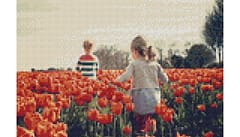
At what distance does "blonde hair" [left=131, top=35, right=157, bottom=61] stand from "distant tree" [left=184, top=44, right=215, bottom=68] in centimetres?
20

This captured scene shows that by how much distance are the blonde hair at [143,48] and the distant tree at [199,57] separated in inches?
7.8

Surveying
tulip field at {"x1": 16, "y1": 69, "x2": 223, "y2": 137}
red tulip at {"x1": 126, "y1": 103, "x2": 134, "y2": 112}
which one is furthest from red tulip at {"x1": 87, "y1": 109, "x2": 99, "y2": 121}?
red tulip at {"x1": 126, "y1": 103, "x2": 134, "y2": 112}

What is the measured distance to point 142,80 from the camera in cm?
301

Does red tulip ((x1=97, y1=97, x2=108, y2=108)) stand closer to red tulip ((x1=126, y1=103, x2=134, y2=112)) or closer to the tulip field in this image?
the tulip field

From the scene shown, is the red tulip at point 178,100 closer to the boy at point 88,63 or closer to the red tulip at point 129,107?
the red tulip at point 129,107

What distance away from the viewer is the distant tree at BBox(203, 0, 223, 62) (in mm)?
3086

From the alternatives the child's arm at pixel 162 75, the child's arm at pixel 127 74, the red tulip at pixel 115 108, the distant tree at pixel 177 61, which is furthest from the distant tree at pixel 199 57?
the red tulip at pixel 115 108

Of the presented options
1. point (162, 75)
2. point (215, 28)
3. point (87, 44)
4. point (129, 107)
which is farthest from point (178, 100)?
point (87, 44)

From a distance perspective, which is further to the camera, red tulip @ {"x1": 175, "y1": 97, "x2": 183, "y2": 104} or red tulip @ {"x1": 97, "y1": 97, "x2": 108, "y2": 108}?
red tulip @ {"x1": 175, "y1": 97, "x2": 183, "y2": 104}

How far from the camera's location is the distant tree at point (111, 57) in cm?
300

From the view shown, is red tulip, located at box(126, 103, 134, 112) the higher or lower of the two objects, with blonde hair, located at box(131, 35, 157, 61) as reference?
lower
